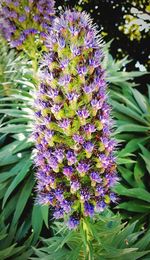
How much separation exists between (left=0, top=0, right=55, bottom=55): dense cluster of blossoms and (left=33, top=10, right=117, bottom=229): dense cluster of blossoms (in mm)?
1749

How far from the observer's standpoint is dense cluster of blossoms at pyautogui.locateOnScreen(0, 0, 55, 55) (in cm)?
376

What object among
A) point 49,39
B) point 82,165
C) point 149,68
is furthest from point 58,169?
point 149,68

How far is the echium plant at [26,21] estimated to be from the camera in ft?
12.3

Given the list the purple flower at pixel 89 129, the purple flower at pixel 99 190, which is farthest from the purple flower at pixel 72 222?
the purple flower at pixel 89 129

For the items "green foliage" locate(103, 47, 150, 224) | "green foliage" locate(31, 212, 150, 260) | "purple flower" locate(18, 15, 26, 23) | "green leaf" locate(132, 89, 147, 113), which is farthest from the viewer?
"green leaf" locate(132, 89, 147, 113)

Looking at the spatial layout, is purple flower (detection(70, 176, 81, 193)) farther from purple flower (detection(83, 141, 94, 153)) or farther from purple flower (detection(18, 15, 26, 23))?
purple flower (detection(18, 15, 26, 23))

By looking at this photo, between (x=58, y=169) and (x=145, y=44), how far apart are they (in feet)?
16.6

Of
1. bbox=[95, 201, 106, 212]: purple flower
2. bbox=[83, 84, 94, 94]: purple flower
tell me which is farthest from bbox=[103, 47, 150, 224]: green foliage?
bbox=[83, 84, 94, 94]: purple flower

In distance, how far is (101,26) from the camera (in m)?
7.01

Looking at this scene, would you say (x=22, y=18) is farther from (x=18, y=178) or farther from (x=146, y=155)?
(x=146, y=155)

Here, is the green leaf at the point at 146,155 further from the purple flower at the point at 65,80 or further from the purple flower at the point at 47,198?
the purple flower at the point at 65,80

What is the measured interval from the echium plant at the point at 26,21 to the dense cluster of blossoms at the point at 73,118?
1.75 m

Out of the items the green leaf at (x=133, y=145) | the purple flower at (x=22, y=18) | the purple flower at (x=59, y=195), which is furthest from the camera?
the purple flower at (x=22, y=18)

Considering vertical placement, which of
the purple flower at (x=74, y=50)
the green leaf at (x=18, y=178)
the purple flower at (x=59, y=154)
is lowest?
the green leaf at (x=18, y=178)
